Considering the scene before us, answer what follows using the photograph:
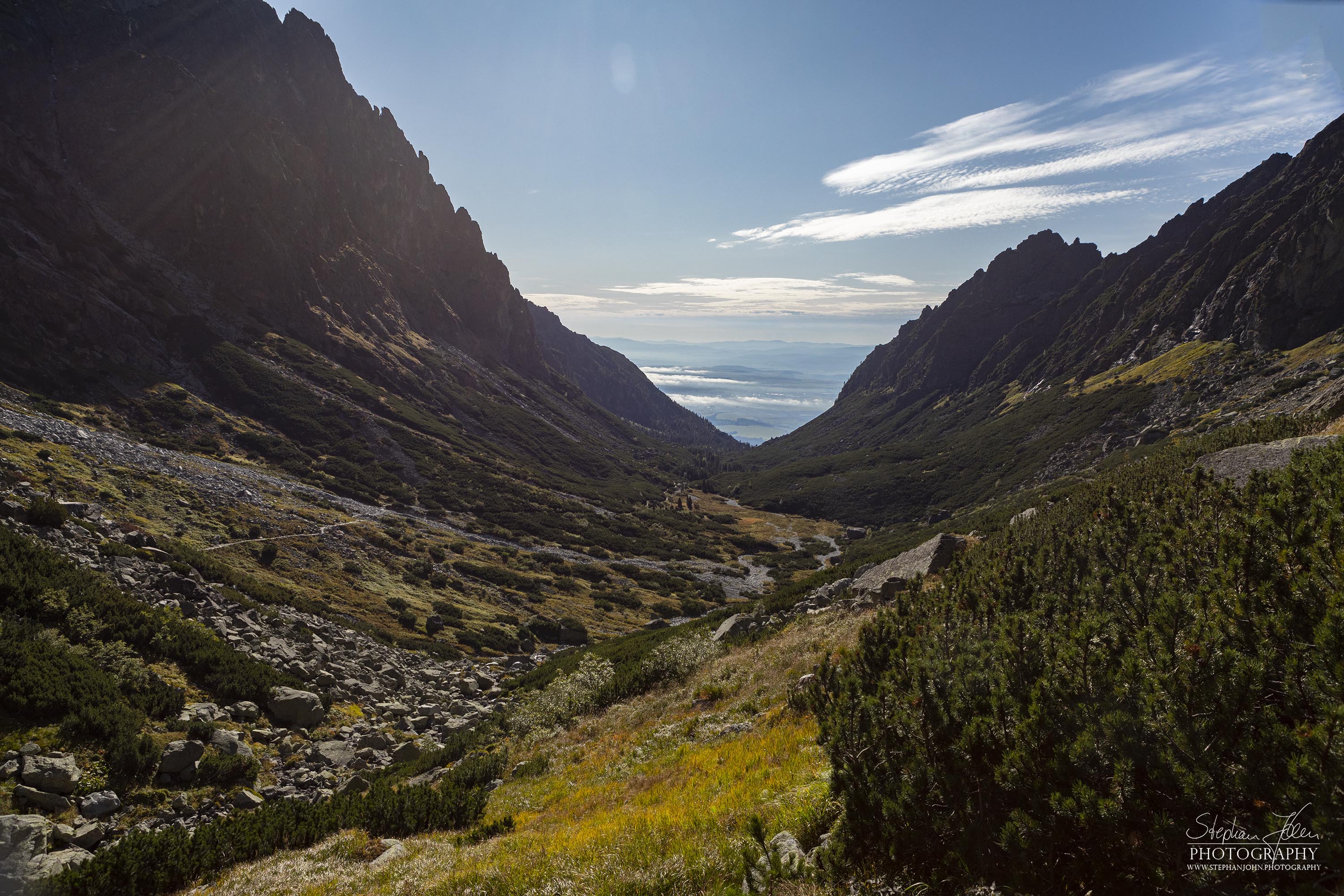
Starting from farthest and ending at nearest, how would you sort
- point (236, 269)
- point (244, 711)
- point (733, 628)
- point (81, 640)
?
point (236, 269) → point (733, 628) → point (244, 711) → point (81, 640)

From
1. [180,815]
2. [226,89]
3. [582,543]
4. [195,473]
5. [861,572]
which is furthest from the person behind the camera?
[226,89]

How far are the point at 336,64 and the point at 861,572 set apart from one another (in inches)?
9458

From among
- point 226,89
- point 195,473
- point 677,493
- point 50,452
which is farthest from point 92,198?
point 677,493

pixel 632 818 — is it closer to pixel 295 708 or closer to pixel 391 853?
pixel 391 853

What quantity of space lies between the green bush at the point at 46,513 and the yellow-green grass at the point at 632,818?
75.6 ft

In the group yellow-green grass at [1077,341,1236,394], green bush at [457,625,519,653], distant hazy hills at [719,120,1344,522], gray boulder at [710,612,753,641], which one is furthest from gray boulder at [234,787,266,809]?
yellow-green grass at [1077,341,1236,394]

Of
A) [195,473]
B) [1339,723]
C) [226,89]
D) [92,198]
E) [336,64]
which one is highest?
[336,64]

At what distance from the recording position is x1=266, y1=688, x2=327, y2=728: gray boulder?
62.3 ft

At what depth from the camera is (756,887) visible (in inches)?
236

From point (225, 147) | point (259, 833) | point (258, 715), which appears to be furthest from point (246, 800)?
point (225, 147)

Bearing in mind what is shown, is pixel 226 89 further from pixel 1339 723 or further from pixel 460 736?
pixel 1339 723

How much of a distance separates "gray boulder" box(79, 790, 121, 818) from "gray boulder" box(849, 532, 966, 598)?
73.8 ft

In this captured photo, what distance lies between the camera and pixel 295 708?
757 inches

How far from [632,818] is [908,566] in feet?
67.0
